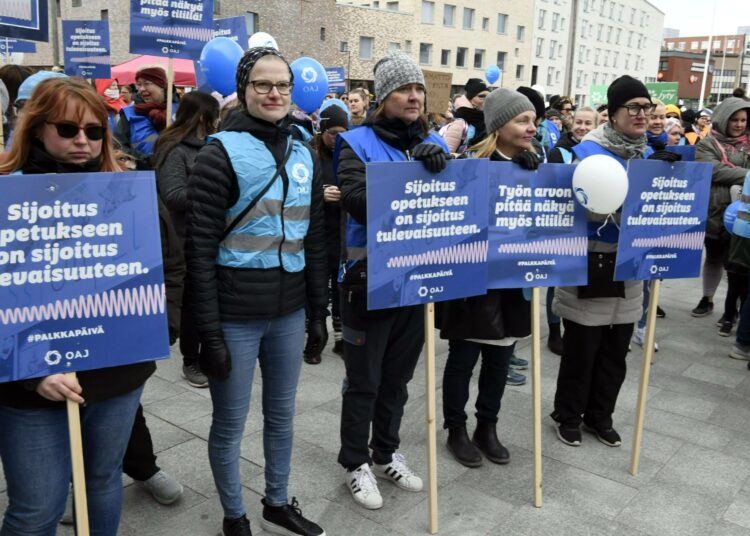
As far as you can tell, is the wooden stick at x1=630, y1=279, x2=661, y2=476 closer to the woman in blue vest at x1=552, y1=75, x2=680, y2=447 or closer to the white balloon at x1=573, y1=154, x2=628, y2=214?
the woman in blue vest at x1=552, y1=75, x2=680, y2=447

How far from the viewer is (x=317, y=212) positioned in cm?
286

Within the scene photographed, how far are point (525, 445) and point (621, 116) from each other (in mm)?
2030

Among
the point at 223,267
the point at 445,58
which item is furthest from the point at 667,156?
the point at 445,58

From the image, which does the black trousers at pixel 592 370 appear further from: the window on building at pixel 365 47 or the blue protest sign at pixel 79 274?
the window on building at pixel 365 47

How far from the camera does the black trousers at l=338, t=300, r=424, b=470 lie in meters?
3.17

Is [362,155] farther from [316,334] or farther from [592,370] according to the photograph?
[592,370]

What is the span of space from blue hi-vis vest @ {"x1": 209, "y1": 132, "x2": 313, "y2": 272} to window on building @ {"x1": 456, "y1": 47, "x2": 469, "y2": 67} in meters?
49.5

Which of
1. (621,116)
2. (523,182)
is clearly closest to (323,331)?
(523,182)

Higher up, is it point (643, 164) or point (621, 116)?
point (621, 116)

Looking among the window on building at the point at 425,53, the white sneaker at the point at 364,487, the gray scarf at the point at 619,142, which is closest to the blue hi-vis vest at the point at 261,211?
the white sneaker at the point at 364,487

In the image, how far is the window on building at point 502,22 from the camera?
5194 centimetres

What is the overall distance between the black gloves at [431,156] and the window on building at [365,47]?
4115cm

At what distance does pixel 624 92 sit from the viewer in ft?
12.0

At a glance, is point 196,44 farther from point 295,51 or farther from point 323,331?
point 295,51
